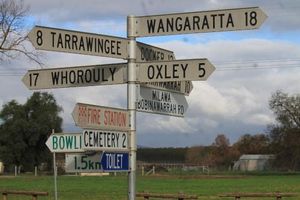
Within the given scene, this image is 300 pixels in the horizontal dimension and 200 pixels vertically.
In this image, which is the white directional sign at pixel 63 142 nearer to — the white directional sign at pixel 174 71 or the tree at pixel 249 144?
the white directional sign at pixel 174 71

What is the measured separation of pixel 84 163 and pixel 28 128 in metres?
94.7

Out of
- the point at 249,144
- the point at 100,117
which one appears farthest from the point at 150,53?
the point at 249,144

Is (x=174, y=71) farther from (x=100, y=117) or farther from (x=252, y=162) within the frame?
(x=252, y=162)

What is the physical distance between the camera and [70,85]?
779 cm

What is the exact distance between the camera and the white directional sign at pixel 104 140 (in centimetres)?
709

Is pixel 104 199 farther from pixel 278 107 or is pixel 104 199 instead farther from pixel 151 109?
pixel 278 107

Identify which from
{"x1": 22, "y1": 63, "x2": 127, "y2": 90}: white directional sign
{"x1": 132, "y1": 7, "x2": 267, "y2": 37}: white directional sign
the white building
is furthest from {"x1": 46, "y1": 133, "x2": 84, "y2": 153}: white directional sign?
the white building

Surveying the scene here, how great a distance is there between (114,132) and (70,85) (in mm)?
876

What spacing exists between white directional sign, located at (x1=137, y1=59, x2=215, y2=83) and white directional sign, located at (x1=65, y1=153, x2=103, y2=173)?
3.31 feet

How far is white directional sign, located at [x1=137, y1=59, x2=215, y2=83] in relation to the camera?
24.0 feet

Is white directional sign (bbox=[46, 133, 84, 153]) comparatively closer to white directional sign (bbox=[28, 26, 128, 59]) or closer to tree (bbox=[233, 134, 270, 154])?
white directional sign (bbox=[28, 26, 128, 59])

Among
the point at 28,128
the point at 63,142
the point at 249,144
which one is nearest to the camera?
the point at 63,142

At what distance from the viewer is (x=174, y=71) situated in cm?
741

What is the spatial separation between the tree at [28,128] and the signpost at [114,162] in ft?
302
